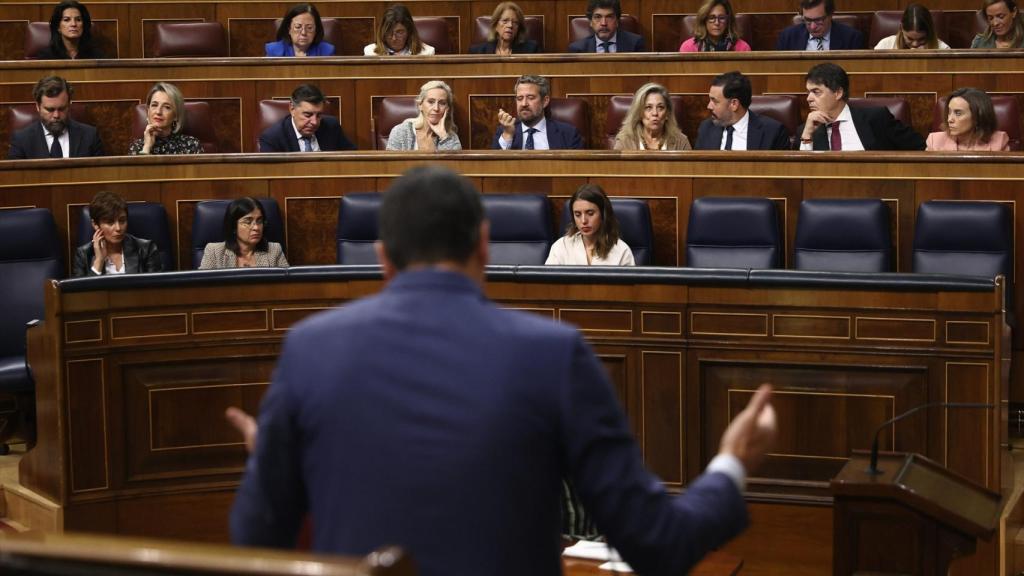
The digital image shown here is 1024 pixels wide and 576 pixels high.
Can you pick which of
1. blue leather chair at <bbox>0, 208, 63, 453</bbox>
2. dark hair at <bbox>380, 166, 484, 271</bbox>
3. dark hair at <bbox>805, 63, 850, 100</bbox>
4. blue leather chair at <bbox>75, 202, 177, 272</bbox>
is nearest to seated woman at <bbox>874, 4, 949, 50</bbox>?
dark hair at <bbox>805, 63, 850, 100</bbox>

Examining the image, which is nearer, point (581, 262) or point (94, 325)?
point (94, 325)

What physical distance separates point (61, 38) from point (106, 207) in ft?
4.70

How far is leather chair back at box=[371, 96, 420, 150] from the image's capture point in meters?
3.81

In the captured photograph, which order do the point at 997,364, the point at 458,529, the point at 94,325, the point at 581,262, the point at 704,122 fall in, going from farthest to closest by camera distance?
the point at 704,122, the point at 581,262, the point at 94,325, the point at 997,364, the point at 458,529

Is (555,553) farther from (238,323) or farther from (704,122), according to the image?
(704,122)

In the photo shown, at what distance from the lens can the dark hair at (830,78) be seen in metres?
3.40

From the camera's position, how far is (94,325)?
7.98 feet

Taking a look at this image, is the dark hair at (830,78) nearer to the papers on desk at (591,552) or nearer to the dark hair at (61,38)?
the papers on desk at (591,552)

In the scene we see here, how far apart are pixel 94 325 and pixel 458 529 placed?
1670 millimetres

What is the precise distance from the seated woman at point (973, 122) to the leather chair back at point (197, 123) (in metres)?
1.83

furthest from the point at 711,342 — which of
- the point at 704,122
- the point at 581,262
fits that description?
the point at 704,122

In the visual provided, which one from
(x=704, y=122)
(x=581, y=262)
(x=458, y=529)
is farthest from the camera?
(x=704, y=122)

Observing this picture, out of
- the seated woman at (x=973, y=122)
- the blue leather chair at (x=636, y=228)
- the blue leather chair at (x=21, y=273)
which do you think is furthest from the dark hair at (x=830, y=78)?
the blue leather chair at (x=21, y=273)

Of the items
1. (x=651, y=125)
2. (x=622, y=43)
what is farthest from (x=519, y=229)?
(x=622, y=43)
